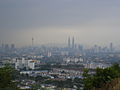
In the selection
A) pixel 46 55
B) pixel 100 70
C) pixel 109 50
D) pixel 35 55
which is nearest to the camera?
pixel 100 70

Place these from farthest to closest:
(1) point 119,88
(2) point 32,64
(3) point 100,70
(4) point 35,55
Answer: (4) point 35,55 → (2) point 32,64 → (3) point 100,70 → (1) point 119,88

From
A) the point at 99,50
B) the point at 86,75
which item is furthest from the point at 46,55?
the point at 86,75

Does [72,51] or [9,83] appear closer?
[9,83]

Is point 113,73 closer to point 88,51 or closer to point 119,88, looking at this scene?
point 119,88

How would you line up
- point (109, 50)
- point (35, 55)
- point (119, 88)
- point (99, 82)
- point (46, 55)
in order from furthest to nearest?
point (109, 50) → point (46, 55) → point (35, 55) → point (99, 82) → point (119, 88)

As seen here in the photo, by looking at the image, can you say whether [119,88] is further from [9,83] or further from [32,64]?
[32,64]

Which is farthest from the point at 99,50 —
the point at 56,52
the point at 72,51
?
the point at 56,52

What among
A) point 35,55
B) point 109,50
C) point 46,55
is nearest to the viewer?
point 35,55

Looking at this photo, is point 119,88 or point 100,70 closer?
point 119,88
